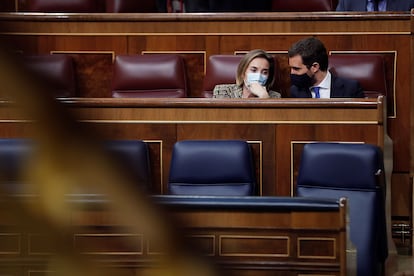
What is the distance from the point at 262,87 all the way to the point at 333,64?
0.65ft

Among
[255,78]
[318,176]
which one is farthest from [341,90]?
[318,176]

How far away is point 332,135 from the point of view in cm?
149

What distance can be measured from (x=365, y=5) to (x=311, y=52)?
423 mm

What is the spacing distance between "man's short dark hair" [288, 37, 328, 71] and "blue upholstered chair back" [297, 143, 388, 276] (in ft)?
1.04

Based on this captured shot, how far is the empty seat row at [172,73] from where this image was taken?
175cm

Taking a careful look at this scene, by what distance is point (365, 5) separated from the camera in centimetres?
201

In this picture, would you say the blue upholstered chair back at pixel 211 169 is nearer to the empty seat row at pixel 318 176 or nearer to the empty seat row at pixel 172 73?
the empty seat row at pixel 318 176

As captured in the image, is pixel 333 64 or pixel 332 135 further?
pixel 333 64

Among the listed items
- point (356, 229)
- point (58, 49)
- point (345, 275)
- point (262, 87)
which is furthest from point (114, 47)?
point (345, 275)

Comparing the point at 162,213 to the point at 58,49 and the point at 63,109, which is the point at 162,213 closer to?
the point at 63,109

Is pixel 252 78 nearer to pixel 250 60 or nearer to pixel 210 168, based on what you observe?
pixel 250 60

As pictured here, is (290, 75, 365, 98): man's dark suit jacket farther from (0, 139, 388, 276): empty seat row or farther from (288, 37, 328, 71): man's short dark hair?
(0, 139, 388, 276): empty seat row

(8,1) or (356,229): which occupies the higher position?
(8,1)

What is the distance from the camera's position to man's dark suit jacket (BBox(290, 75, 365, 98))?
1654 millimetres
